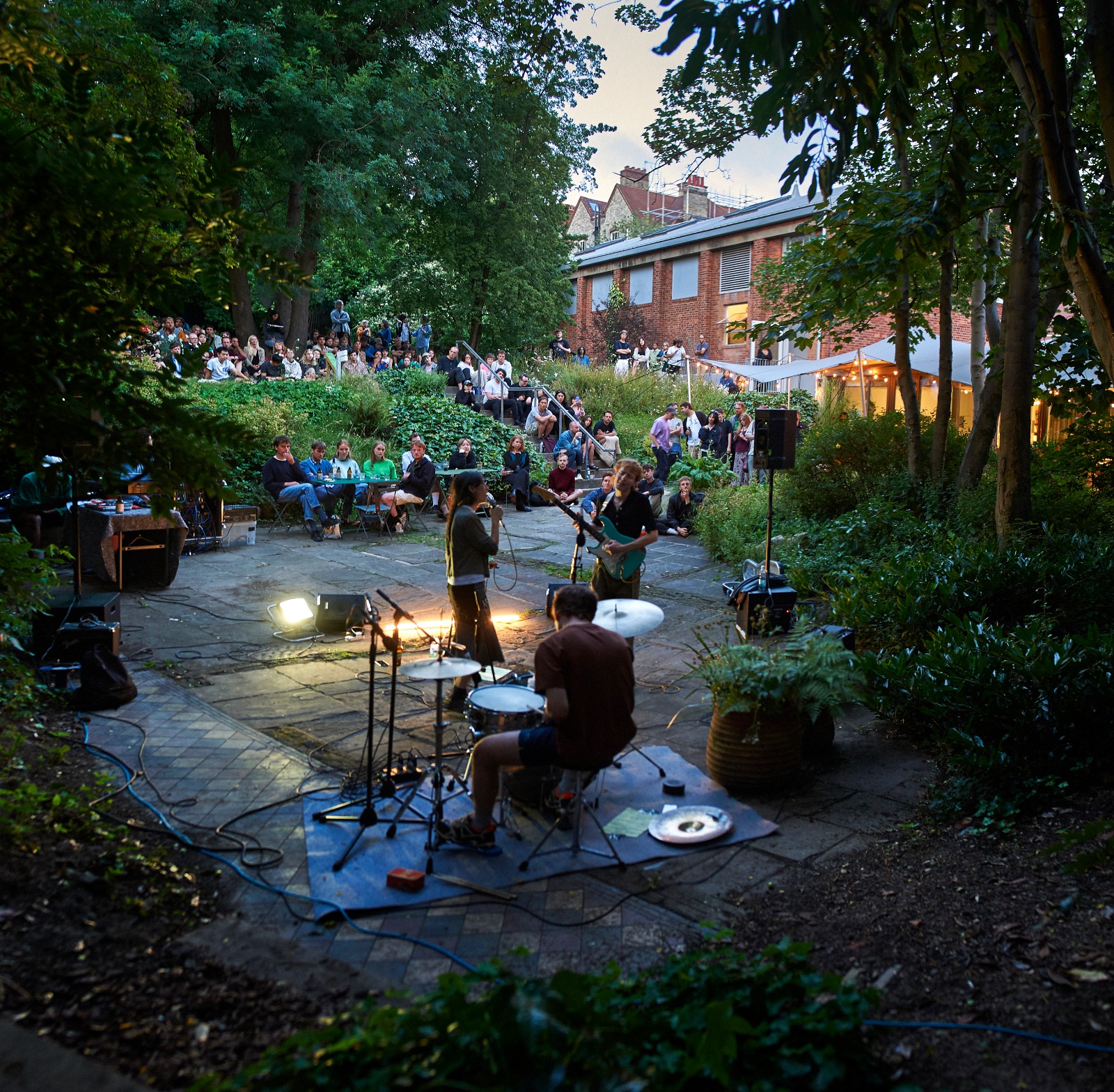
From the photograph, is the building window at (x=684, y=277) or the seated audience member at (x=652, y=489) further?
the building window at (x=684, y=277)

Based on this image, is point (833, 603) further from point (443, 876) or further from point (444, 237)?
point (444, 237)

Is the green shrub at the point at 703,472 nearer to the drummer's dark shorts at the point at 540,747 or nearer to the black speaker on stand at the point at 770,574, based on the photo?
the black speaker on stand at the point at 770,574

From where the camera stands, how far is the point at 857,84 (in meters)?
4.68

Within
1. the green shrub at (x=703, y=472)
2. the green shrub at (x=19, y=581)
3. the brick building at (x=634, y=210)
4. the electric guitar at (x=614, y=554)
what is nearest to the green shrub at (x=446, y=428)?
the green shrub at (x=703, y=472)

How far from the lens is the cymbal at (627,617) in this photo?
5.04 m

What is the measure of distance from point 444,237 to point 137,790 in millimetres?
24096

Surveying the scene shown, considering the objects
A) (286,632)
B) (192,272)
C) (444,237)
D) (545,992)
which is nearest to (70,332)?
(192,272)

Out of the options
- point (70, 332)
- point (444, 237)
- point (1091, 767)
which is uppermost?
point (444, 237)

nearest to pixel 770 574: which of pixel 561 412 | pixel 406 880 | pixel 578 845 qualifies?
pixel 578 845

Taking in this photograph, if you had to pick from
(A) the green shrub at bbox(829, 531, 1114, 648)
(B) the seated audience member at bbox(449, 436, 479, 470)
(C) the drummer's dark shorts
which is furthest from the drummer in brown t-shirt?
(B) the seated audience member at bbox(449, 436, 479, 470)

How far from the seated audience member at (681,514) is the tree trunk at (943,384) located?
13.7ft

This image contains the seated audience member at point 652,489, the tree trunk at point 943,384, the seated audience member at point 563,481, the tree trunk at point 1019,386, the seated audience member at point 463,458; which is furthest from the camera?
the seated audience member at point 463,458

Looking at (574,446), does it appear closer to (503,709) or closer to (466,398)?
(466,398)

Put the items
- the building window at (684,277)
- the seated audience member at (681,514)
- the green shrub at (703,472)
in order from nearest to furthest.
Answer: the seated audience member at (681,514) < the green shrub at (703,472) < the building window at (684,277)
